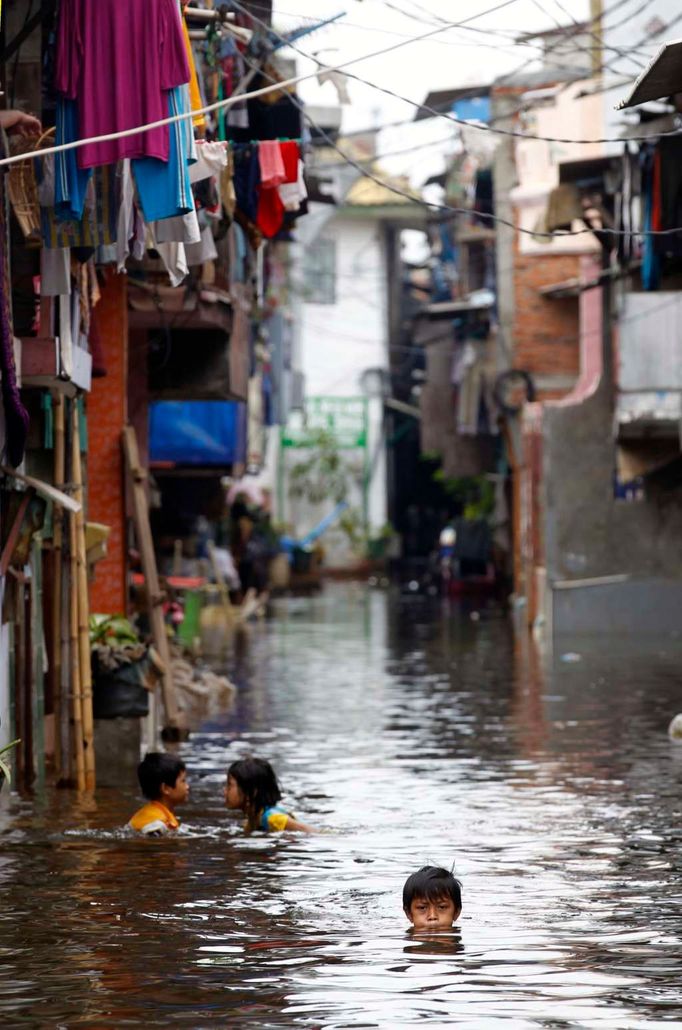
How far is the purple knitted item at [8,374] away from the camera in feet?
39.1

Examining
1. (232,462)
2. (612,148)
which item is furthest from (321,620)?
(612,148)

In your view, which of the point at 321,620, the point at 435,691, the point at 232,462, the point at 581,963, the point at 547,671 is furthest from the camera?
the point at 321,620

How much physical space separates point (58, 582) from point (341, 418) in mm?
48912

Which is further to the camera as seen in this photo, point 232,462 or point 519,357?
point 519,357

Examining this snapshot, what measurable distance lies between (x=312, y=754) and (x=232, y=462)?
1066 centimetres

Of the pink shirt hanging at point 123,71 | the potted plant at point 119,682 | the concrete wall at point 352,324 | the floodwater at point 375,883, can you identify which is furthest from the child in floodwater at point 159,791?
the concrete wall at point 352,324

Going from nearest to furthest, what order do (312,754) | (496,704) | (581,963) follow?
(581,963), (312,754), (496,704)

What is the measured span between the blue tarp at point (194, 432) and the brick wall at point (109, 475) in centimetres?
759

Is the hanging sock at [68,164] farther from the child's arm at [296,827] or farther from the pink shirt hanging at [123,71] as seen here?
the child's arm at [296,827]

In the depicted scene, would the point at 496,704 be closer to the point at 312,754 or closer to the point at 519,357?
the point at 312,754

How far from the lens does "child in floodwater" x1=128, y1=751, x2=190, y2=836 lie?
1188 centimetres

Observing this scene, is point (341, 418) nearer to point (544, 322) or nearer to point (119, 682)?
point (544, 322)

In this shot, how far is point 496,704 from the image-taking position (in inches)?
819

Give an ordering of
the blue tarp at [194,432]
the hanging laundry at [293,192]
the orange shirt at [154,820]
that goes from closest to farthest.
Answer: the orange shirt at [154,820] < the hanging laundry at [293,192] < the blue tarp at [194,432]
